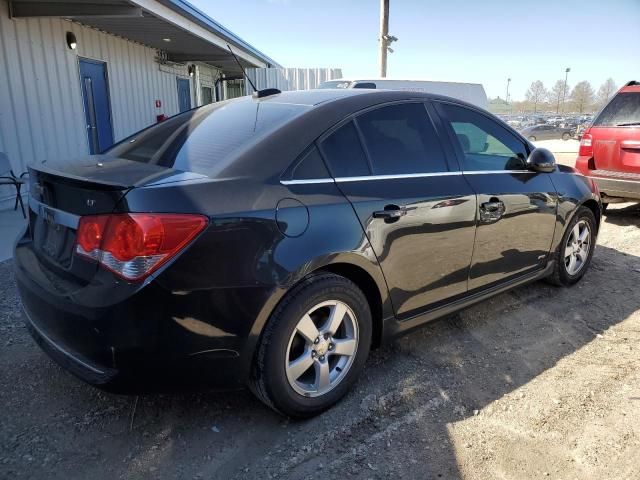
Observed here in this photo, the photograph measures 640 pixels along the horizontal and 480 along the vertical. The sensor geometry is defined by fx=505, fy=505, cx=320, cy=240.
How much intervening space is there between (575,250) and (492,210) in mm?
1589

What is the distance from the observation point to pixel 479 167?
3.34m

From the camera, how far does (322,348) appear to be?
8.16ft

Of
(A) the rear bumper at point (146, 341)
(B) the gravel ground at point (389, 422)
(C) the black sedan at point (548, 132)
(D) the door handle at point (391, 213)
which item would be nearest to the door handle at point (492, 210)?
(D) the door handle at point (391, 213)

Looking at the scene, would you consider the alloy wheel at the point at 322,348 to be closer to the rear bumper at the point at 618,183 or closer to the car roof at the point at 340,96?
the car roof at the point at 340,96

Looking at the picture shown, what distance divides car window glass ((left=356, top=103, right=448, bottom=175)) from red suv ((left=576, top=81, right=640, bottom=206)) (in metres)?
4.38

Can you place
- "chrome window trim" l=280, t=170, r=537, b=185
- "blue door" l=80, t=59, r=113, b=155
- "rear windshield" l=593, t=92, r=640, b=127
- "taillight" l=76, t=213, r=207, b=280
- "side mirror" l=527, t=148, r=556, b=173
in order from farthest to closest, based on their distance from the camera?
1. "blue door" l=80, t=59, r=113, b=155
2. "rear windshield" l=593, t=92, r=640, b=127
3. "side mirror" l=527, t=148, r=556, b=173
4. "chrome window trim" l=280, t=170, r=537, b=185
5. "taillight" l=76, t=213, r=207, b=280

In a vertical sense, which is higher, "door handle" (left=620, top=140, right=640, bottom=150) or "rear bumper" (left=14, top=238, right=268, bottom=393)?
"door handle" (left=620, top=140, right=640, bottom=150)

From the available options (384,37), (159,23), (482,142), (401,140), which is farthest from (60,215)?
(384,37)

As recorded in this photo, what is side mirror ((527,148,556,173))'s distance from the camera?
3.64m

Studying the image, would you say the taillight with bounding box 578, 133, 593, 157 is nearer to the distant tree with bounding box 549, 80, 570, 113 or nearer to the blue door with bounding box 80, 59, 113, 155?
the blue door with bounding box 80, 59, 113, 155

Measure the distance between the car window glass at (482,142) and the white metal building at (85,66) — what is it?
529 cm

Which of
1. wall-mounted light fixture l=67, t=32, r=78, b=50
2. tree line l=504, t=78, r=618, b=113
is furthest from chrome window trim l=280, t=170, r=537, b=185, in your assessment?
tree line l=504, t=78, r=618, b=113

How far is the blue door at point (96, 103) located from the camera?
28.2 ft

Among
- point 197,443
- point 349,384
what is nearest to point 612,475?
point 349,384
